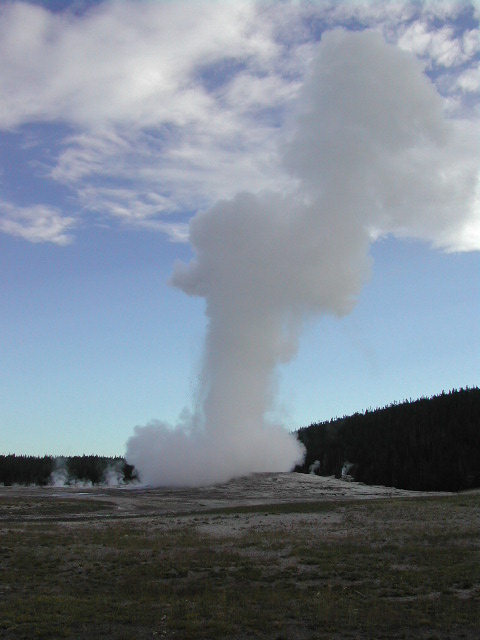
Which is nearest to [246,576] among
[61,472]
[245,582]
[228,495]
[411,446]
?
[245,582]

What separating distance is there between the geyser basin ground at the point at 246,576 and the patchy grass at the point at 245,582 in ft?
0.18

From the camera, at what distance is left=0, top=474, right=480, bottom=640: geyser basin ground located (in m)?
17.2

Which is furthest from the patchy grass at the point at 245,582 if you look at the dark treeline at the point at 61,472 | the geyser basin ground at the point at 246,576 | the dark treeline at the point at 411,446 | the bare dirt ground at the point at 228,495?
the dark treeline at the point at 61,472

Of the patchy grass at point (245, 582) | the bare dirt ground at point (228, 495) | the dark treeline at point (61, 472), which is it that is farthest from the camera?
the dark treeline at point (61, 472)

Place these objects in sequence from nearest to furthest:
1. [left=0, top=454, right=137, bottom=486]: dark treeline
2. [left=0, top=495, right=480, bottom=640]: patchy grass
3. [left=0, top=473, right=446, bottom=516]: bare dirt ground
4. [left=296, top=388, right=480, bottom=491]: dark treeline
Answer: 1. [left=0, top=495, right=480, bottom=640]: patchy grass
2. [left=0, top=473, right=446, bottom=516]: bare dirt ground
3. [left=296, top=388, right=480, bottom=491]: dark treeline
4. [left=0, top=454, right=137, bottom=486]: dark treeline

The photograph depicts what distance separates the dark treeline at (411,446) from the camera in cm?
10888

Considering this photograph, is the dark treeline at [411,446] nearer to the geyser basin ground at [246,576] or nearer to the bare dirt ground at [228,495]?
the bare dirt ground at [228,495]

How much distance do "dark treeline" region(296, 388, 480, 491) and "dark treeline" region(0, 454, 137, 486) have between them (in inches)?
1683

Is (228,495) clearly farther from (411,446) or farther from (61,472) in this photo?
(61,472)

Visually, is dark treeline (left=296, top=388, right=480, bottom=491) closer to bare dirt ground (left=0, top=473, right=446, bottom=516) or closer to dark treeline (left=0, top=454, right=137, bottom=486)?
bare dirt ground (left=0, top=473, right=446, bottom=516)

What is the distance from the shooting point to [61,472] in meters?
137

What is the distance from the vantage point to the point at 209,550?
30.8 m

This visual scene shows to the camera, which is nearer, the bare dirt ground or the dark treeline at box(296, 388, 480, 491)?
the bare dirt ground

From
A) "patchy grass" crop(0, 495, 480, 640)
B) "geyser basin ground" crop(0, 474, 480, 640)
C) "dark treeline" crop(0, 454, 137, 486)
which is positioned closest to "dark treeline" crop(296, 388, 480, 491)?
"dark treeline" crop(0, 454, 137, 486)
